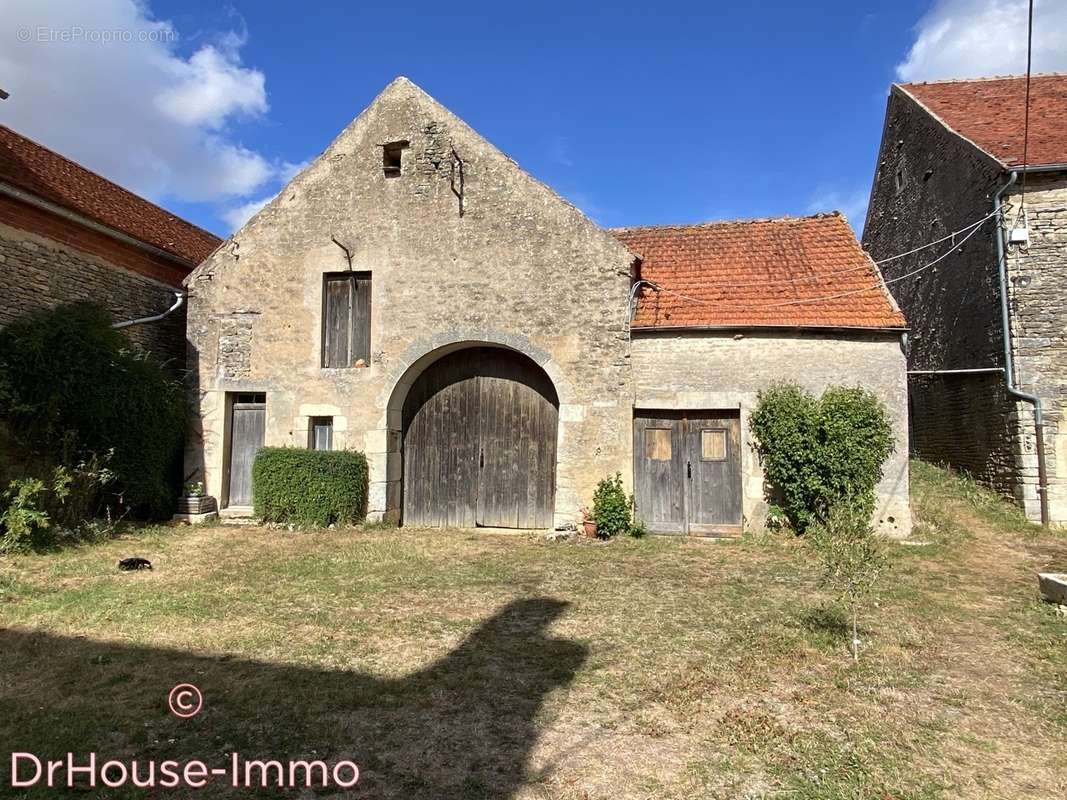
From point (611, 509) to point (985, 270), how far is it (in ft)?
25.6

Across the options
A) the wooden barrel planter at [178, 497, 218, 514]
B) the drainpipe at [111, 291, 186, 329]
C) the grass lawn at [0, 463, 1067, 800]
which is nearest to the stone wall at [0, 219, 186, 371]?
the drainpipe at [111, 291, 186, 329]

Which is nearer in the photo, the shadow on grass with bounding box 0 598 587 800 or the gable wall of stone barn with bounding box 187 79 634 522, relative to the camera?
the shadow on grass with bounding box 0 598 587 800

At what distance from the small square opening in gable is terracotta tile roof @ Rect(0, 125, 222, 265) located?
4.75m

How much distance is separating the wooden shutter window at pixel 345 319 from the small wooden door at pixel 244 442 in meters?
1.51

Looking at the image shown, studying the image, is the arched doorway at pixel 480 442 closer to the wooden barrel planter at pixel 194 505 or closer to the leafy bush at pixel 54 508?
the wooden barrel planter at pixel 194 505

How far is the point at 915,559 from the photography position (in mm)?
7977

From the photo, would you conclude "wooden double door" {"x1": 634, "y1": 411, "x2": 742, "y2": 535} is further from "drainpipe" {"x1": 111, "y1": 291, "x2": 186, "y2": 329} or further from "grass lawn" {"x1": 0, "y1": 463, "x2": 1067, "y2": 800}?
"drainpipe" {"x1": 111, "y1": 291, "x2": 186, "y2": 329}

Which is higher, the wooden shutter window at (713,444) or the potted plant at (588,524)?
the wooden shutter window at (713,444)

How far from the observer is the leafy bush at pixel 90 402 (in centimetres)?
848

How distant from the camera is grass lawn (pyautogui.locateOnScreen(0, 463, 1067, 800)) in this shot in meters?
3.18

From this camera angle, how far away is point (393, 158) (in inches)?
422

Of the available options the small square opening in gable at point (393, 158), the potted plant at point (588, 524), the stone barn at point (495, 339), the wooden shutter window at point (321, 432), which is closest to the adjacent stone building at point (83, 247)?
the stone barn at point (495, 339)

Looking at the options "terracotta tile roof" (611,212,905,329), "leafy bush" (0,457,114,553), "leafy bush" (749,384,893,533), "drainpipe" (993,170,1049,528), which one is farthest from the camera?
"drainpipe" (993,170,1049,528)

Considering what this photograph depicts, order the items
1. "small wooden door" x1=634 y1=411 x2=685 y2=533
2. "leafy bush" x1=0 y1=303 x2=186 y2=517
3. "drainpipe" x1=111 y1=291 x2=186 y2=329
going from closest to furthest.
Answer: "leafy bush" x1=0 y1=303 x2=186 y2=517 → "small wooden door" x1=634 y1=411 x2=685 y2=533 → "drainpipe" x1=111 y1=291 x2=186 y2=329
